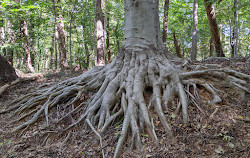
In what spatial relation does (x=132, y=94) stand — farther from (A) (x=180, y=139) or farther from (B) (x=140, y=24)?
(B) (x=140, y=24)

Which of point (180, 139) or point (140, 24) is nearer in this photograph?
point (180, 139)

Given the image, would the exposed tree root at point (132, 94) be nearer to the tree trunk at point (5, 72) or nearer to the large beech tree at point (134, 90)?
the large beech tree at point (134, 90)

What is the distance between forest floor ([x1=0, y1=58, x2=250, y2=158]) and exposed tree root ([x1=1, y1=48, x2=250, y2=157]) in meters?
0.14

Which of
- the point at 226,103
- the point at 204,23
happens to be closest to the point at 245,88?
the point at 226,103

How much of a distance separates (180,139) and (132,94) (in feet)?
4.52

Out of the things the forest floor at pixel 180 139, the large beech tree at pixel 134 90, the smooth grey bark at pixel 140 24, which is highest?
the smooth grey bark at pixel 140 24

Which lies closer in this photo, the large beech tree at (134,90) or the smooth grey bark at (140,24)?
the large beech tree at (134,90)

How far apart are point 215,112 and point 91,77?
343cm

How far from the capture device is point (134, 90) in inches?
139

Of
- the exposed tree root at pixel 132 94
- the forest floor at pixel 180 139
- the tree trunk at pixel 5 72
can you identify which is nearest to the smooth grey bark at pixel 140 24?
the exposed tree root at pixel 132 94

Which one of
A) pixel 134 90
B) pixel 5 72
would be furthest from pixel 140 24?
pixel 5 72

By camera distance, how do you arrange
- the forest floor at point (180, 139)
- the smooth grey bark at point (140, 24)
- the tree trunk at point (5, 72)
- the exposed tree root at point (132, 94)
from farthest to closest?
1. the tree trunk at point (5, 72)
2. the smooth grey bark at point (140, 24)
3. the exposed tree root at point (132, 94)
4. the forest floor at point (180, 139)

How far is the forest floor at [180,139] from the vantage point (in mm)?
2361

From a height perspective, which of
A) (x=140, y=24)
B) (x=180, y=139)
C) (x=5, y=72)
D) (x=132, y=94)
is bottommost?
Result: (x=180, y=139)
